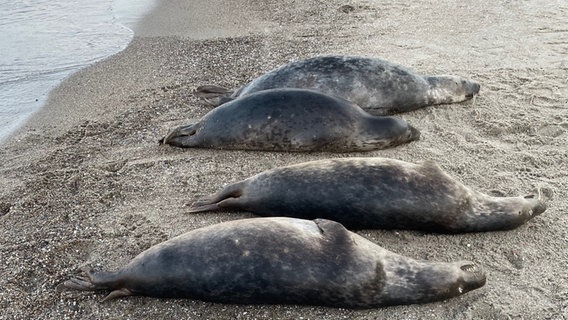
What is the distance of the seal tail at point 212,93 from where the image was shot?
19.6 feet

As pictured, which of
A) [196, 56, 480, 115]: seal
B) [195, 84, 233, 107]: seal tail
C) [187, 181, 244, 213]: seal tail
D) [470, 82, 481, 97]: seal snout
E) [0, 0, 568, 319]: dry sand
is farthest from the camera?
[195, 84, 233, 107]: seal tail

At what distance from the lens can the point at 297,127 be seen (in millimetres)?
5000

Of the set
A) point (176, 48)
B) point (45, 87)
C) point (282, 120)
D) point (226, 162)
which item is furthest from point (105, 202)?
point (176, 48)

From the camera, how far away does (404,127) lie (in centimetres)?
499

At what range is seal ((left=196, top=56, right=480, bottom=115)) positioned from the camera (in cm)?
560

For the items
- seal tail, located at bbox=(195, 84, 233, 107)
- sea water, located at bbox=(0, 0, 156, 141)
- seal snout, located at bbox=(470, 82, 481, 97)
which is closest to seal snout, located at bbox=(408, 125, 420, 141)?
seal snout, located at bbox=(470, 82, 481, 97)

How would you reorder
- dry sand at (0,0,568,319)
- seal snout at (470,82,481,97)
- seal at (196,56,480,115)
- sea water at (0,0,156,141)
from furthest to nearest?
sea water at (0,0,156,141) < seal snout at (470,82,481,97) < seal at (196,56,480,115) < dry sand at (0,0,568,319)

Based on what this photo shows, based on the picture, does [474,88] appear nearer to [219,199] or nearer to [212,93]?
[212,93]

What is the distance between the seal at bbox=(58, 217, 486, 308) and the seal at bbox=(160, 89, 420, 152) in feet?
4.93

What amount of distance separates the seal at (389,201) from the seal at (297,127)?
32.5 inches

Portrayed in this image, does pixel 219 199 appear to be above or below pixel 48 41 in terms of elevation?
below

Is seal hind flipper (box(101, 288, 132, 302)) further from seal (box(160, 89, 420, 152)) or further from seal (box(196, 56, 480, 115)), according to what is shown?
seal (box(196, 56, 480, 115))

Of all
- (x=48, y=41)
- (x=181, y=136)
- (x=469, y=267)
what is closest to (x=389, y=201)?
(x=469, y=267)

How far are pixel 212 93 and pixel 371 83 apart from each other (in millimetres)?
1754
